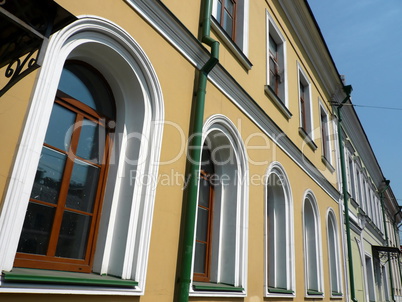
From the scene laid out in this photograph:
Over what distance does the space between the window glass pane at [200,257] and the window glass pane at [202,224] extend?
0.30ft

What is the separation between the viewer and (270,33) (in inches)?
292

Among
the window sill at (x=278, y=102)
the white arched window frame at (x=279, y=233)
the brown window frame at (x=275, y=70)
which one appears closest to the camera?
the white arched window frame at (x=279, y=233)

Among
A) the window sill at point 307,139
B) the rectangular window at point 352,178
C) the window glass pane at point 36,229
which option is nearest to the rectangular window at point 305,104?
the window sill at point 307,139

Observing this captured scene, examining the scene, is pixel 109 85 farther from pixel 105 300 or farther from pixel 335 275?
pixel 335 275

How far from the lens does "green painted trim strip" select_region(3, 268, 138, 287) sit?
2141mm

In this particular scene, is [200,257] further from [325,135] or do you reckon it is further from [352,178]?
[352,178]

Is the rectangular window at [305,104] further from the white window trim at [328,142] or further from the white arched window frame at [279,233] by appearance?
the white arched window frame at [279,233]

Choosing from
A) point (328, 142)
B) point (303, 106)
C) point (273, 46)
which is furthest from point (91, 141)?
point (328, 142)

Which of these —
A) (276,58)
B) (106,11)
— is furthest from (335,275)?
(106,11)

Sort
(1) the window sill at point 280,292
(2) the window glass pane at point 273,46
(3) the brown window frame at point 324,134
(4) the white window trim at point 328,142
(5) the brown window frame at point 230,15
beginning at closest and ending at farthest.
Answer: (1) the window sill at point 280,292 → (5) the brown window frame at point 230,15 → (2) the window glass pane at point 273,46 → (4) the white window trim at point 328,142 → (3) the brown window frame at point 324,134

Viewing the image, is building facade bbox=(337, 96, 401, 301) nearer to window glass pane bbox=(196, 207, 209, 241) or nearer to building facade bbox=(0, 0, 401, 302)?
building facade bbox=(0, 0, 401, 302)

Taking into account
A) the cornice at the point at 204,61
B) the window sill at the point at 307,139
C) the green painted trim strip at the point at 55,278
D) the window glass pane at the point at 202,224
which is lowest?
the green painted trim strip at the point at 55,278

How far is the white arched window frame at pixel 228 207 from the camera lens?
451 centimetres

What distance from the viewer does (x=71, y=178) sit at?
2957 millimetres
